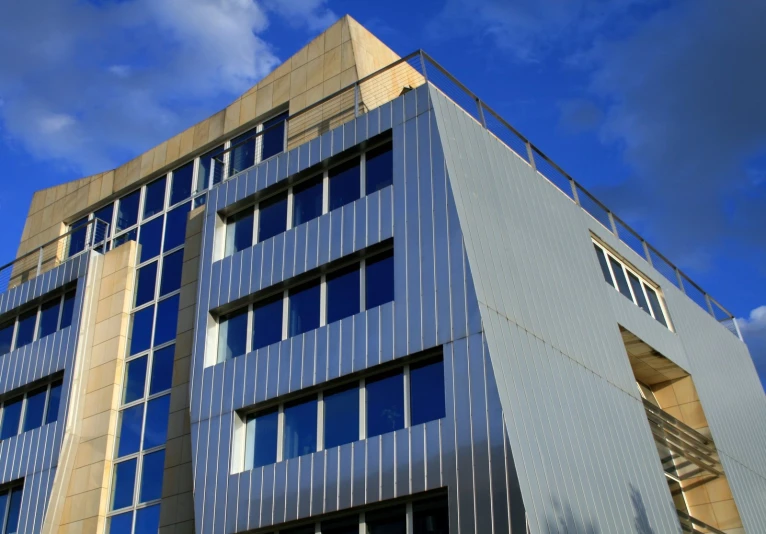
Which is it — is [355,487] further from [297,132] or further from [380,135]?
[297,132]

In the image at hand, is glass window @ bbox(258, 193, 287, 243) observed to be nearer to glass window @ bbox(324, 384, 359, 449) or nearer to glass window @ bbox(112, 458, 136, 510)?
glass window @ bbox(324, 384, 359, 449)

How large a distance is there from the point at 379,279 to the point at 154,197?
11253mm

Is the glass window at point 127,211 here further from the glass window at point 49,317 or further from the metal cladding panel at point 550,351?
the metal cladding panel at point 550,351

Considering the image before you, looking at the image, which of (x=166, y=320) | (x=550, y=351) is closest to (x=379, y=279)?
(x=550, y=351)

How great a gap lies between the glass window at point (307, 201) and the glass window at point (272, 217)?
34 centimetres

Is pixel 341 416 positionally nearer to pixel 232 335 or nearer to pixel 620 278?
pixel 232 335

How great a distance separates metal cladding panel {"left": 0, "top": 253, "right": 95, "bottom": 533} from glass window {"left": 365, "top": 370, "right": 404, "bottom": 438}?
9.68 meters

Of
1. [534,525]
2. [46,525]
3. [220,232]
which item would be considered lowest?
[534,525]

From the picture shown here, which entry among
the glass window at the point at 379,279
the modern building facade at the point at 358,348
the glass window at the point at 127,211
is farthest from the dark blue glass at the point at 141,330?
the glass window at the point at 379,279

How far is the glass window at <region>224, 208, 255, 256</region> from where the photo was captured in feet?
75.9

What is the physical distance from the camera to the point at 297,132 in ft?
81.5

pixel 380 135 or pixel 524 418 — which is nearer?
pixel 524 418

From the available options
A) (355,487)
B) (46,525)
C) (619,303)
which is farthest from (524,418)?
(46,525)

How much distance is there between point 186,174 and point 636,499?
16.2 meters
